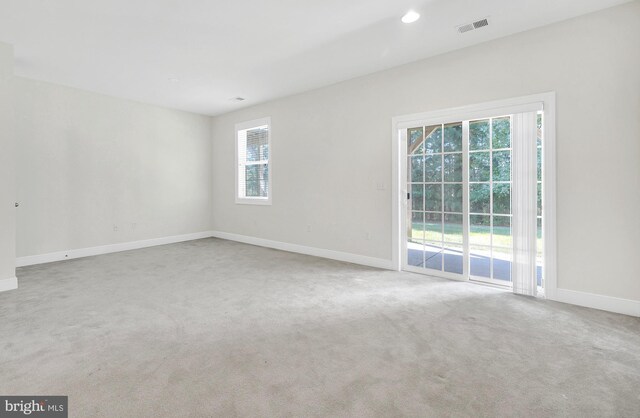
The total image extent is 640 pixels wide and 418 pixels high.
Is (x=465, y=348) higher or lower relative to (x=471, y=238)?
lower

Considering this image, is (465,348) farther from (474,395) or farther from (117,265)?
(117,265)

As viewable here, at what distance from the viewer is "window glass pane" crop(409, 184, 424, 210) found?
4234 millimetres

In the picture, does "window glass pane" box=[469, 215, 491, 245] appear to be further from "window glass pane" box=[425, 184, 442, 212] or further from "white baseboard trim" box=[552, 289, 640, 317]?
"white baseboard trim" box=[552, 289, 640, 317]

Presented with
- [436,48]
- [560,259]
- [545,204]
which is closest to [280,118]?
[436,48]

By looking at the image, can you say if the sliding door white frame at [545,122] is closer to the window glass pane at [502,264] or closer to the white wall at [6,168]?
the window glass pane at [502,264]

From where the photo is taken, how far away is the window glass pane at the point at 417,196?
423 cm

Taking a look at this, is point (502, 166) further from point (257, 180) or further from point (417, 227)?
point (257, 180)

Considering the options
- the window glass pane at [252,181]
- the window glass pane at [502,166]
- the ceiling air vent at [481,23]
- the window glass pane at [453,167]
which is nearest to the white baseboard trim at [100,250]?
the window glass pane at [252,181]

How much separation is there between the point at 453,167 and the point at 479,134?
0.48 metres

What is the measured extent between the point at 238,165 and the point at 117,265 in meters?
3.10

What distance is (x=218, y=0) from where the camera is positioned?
2.80 meters

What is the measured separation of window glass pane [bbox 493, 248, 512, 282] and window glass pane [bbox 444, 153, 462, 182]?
0.98 metres

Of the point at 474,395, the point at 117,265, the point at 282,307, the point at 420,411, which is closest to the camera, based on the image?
the point at 420,411

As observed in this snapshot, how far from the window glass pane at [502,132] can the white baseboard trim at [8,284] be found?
5892 mm
